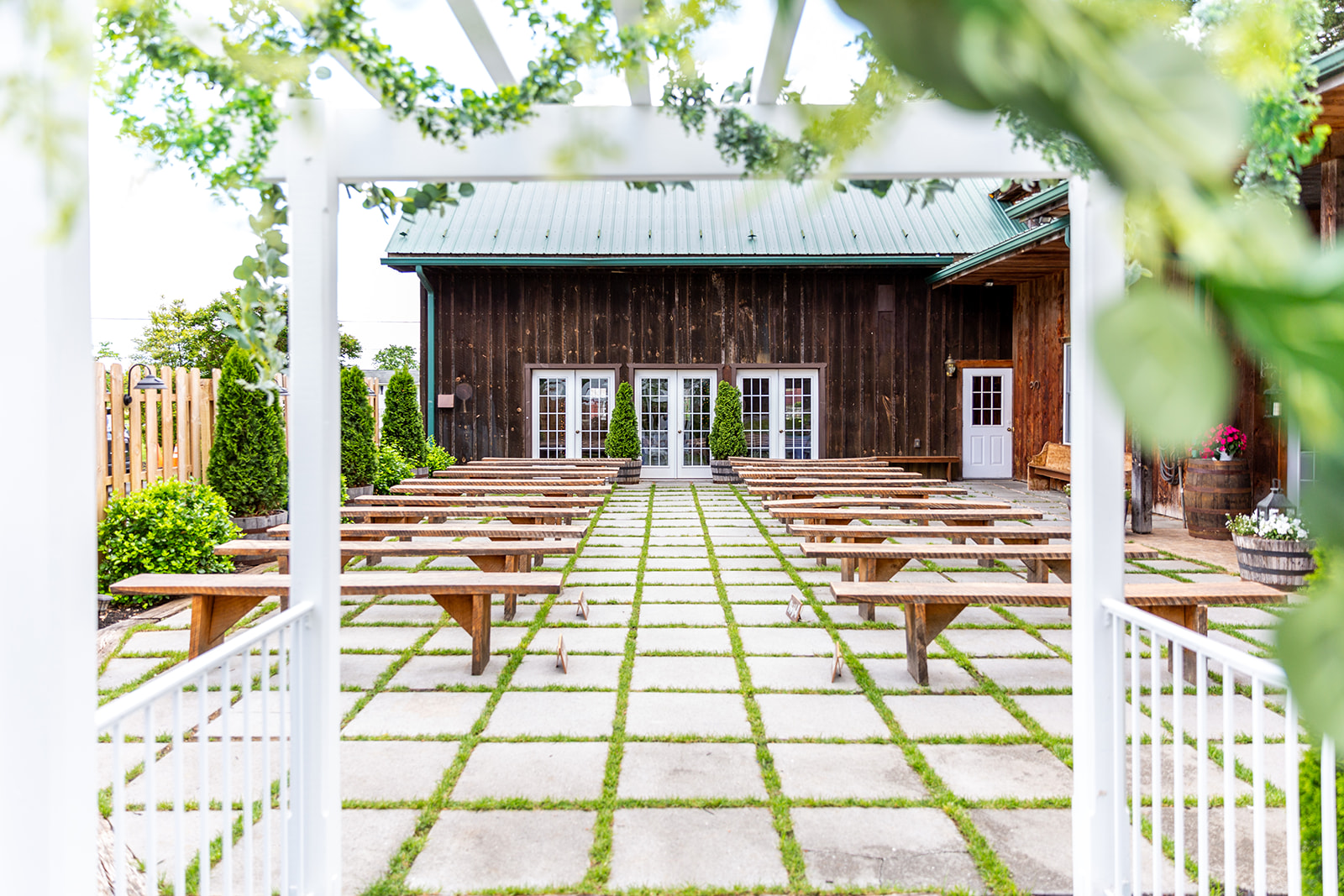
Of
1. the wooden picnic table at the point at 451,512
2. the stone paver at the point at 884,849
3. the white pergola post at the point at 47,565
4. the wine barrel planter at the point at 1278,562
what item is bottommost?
the stone paver at the point at 884,849

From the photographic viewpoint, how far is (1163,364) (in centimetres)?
13

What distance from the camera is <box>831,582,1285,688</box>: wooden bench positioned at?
3469 millimetres

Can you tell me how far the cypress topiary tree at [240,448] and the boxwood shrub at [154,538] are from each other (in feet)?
3.93

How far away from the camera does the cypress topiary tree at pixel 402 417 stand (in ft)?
35.2

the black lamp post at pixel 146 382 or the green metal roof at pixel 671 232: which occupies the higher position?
the green metal roof at pixel 671 232

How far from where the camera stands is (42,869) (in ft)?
2.90

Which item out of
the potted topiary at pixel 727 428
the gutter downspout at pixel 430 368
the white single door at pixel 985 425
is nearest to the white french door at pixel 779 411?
the potted topiary at pixel 727 428

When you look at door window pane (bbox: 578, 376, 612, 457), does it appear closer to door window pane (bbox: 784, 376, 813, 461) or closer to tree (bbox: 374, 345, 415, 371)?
door window pane (bbox: 784, 376, 813, 461)

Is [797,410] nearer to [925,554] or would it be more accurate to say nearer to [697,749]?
[925,554]

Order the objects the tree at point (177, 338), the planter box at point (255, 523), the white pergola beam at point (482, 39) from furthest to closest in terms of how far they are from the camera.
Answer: the tree at point (177, 338) < the planter box at point (255, 523) < the white pergola beam at point (482, 39)

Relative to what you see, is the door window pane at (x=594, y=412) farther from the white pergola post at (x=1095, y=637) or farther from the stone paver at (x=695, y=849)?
the white pergola post at (x=1095, y=637)

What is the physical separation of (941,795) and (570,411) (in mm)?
11133

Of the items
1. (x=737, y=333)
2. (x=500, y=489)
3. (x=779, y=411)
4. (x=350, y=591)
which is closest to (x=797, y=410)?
(x=779, y=411)

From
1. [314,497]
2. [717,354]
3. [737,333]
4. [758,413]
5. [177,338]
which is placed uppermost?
[177,338]
